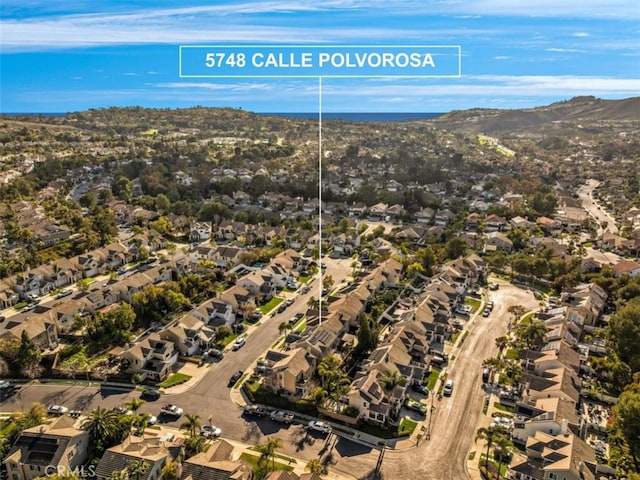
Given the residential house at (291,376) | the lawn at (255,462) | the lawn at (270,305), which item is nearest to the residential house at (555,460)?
the lawn at (255,462)

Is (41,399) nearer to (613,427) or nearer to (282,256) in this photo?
(282,256)

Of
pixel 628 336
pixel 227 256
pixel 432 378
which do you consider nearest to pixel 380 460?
pixel 432 378

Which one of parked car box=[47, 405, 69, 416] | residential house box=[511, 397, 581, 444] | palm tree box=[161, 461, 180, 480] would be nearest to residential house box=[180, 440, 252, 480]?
palm tree box=[161, 461, 180, 480]

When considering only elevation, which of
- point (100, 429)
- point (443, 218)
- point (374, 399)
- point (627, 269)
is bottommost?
point (100, 429)

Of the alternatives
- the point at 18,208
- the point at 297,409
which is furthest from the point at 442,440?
the point at 18,208

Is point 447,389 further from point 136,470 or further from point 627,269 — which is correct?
point 627,269

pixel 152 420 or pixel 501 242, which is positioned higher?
pixel 501 242
